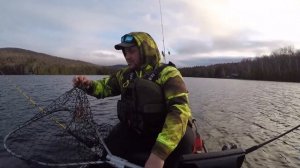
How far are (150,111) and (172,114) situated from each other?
19.0 inches

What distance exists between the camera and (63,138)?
10.5m

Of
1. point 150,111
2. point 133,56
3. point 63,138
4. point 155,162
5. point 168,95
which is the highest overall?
point 133,56

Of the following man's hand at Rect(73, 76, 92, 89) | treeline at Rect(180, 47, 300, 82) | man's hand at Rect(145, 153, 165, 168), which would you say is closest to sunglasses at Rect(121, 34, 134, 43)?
man's hand at Rect(73, 76, 92, 89)

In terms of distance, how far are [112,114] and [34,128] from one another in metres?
6.24

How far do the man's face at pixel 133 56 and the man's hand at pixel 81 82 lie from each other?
4.40ft

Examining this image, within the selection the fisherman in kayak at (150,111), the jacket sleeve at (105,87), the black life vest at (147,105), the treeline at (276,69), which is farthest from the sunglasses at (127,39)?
the treeline at (276,69)

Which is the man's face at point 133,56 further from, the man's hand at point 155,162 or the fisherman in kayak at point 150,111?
the man's hand at point 155,162

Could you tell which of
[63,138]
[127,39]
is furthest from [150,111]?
[63,138]

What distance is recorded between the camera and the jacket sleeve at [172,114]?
3.64 meters

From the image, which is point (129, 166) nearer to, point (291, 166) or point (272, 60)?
point (291, 166)

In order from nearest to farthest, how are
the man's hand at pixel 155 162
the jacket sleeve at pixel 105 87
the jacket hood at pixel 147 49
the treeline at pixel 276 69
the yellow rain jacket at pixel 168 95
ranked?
the man's hand at pixel 155 162, the yellow rain jacket at pixel 168 95, the jacket hood at pixel 147 49, the jacket sleeve at pixel 105 87, the treeline at pixel 276 69

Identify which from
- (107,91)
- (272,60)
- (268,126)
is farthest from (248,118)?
(272,60)

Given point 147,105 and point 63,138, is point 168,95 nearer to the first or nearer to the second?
point 147,105

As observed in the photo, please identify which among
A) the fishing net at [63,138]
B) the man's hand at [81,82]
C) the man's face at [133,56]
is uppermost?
the man's face at [133,56]
